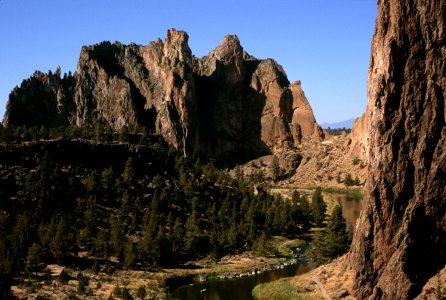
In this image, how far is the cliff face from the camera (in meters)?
48.6

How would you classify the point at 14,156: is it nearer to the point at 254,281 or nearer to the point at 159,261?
the point at 159,261

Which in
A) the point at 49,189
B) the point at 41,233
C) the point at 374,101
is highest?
the point at 374,101

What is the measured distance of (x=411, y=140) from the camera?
4956 cm

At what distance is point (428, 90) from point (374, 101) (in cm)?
528

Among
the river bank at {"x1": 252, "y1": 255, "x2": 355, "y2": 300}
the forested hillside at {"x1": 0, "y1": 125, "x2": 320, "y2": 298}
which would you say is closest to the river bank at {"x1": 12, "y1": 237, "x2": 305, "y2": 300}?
the forested hillside at {"x1": 0, "y1": 125, "x2": 320, "y2": 298}

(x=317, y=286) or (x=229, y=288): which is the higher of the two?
(x=317, y=286)

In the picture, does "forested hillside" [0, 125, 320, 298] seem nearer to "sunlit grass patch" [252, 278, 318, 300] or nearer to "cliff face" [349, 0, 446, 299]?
"sunlit grass patch" [252, 278, 318, 300]

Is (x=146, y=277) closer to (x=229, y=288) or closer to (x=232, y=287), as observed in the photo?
(x=229, y=288)

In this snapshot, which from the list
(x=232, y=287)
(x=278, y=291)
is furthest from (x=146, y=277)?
(x=278, y=291)

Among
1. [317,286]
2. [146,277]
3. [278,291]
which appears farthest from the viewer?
[146,277]

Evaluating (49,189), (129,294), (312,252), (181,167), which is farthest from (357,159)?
(129,294)

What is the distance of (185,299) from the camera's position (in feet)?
220

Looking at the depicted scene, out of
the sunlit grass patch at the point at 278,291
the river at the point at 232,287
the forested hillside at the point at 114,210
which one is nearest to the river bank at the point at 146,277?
the river at the point at 232,287

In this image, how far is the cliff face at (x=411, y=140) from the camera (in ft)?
159
